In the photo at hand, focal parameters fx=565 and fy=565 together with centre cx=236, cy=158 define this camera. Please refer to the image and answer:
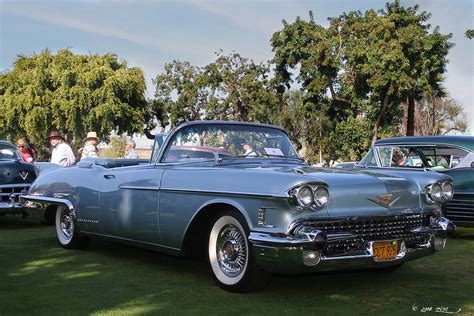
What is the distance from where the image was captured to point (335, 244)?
4164 millimetres

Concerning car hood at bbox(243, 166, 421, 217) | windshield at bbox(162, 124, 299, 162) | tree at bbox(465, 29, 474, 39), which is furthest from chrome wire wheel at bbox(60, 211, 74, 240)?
tree at bbox(465, 29, 474, 39)

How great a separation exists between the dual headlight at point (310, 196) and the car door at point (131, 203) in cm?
167

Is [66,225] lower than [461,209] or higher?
lower

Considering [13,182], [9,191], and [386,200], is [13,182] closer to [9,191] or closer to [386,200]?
[9,191]

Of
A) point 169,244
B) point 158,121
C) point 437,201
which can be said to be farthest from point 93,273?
point 158,121

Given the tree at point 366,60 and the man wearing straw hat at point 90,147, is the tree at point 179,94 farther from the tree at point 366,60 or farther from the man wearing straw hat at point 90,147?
the man wearing straw hat at point 90,147

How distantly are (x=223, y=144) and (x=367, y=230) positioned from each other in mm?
1842

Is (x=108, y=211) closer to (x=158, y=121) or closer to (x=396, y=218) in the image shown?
(x=396, y=218)

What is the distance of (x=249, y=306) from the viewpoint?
4.17 m

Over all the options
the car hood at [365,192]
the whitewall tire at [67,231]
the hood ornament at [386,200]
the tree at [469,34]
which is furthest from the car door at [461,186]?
the tree at [469,34]

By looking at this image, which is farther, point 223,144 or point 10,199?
point 10,199

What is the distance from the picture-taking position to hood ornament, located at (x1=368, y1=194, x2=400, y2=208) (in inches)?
176

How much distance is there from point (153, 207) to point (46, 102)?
3862 centimetres

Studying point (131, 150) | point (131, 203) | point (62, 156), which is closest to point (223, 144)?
point (131, 203)
